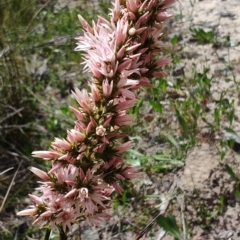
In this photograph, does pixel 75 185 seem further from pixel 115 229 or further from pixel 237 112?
pixel 237 112

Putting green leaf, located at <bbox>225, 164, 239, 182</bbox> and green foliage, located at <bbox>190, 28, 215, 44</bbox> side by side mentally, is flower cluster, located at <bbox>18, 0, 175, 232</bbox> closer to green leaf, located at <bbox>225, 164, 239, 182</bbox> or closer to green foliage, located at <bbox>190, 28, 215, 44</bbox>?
green leaf, located at <bbox>225, 164, 239, 182</bbox>

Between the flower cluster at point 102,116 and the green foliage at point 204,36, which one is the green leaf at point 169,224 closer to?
the flower cluster at point 102,116

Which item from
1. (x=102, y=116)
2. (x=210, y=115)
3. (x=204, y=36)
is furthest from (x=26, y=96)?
(x=102, y=116)

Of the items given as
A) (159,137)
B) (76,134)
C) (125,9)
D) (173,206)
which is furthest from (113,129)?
(159,137)

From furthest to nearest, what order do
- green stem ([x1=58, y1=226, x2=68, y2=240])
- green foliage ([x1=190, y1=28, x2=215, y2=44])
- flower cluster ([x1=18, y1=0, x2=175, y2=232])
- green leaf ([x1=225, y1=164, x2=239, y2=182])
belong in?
green foliage ([x1=190, y1=28, x2=215, y2=44]) → green leaf ([x1=225, y1=164, x2=239, y2=182]) → green stem ([x1=58, y1=226, x2=68, y2=240]) → flower cluster ([x1=18, y1=0, x2=175, y2=232])

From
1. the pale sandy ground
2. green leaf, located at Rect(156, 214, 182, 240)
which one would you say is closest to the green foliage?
the pale sandy ground

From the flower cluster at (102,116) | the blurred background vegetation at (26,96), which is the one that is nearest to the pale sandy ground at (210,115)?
the blurred background vegetation at (26,96)

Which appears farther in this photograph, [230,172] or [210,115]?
[210,115]

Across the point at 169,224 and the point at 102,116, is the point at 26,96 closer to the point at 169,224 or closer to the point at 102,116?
the point at 169,224
